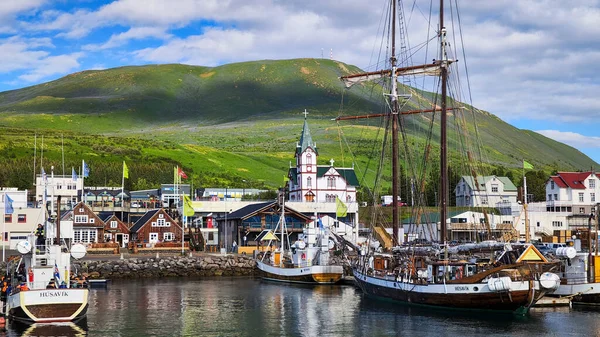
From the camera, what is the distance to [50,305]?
174 ft

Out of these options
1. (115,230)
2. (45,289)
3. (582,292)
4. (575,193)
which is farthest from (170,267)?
(575,193)

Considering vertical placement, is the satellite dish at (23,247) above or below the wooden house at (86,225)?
below

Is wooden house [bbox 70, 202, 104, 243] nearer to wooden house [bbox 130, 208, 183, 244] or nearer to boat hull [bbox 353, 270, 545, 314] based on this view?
wooden house [bbox 130, 208, 183, 244]

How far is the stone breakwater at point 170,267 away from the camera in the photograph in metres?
96.6

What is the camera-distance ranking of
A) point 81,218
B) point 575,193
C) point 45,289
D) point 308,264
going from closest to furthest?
point 45,289
point 308,264
point 81,218
point 575,193

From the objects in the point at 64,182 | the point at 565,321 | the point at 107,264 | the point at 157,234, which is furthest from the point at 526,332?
the point at 64,182

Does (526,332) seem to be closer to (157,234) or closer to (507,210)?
(157,234)

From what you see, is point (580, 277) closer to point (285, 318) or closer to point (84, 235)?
point (285, 318)

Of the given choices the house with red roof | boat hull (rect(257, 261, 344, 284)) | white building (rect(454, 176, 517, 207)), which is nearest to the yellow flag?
boat hull (rect(257, 261, 344, 284))

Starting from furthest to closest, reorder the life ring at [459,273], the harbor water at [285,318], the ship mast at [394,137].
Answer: the ship mast at [394,137] → the life ring at [459,273] → the harbor water at [285,318]

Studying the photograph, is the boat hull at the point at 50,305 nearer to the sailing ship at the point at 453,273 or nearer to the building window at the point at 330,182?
the sailing ship at the point at 453,273

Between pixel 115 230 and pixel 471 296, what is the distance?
76.2 meters

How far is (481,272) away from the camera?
59.3 m

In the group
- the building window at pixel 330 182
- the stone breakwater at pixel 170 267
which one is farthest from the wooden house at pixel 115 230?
the building window at pixel 330 182
